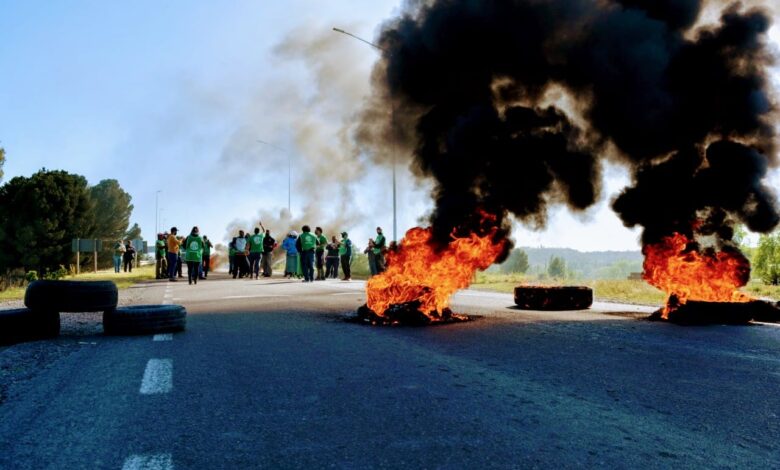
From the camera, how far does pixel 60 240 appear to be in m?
61.8

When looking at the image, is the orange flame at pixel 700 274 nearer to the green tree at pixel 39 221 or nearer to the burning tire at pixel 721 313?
the burning tire at pixel 721 313

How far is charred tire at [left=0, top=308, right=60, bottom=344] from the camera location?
8.17m

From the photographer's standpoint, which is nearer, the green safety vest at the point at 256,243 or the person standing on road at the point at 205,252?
the green safety vest at the point at 256,243

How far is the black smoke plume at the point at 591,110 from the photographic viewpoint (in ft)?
40.9

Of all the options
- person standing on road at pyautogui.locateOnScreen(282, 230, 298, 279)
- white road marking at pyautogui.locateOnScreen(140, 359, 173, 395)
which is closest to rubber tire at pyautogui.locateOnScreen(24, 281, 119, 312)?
white road marking at pyautogui.locateOnScreen(140, 359, 173, 395)

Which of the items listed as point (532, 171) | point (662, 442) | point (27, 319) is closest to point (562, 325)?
point (532, 171)

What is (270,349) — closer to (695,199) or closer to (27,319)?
(27,319)

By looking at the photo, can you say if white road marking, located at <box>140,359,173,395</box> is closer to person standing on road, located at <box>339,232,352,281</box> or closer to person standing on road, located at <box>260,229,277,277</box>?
person standing on road, located at <box>339,232,352,281</box>

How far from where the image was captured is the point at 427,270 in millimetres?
11523

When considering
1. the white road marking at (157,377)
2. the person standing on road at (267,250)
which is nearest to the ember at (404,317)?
the white road marking at (157,377)

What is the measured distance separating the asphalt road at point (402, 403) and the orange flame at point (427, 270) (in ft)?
6.81

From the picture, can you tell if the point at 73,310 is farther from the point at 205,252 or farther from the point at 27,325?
the point at 205,252

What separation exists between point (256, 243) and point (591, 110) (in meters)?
16.4

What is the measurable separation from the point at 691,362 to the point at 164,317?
6.68 m
